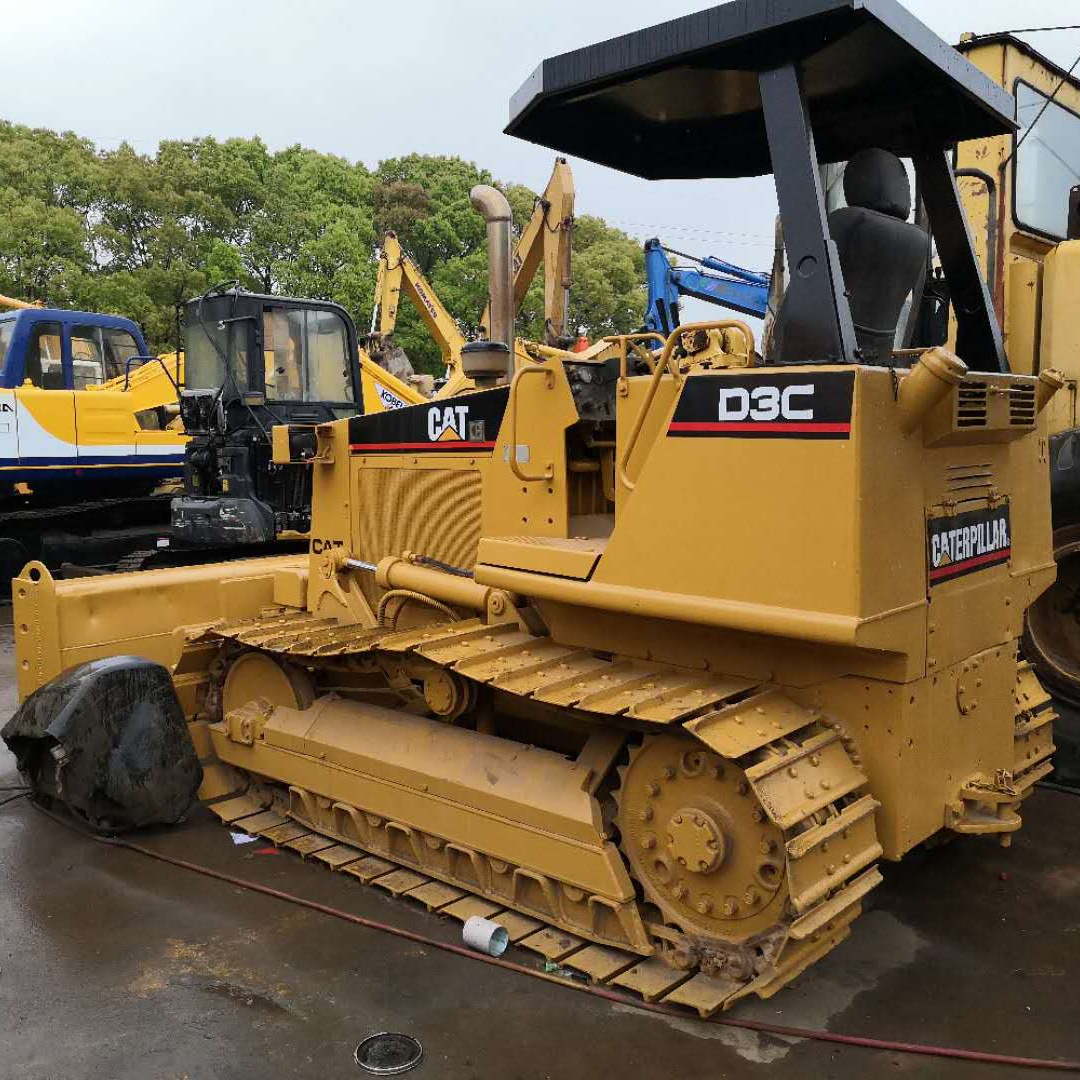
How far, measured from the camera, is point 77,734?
15.8 feet

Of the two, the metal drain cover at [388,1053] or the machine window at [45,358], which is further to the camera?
the machine window at [45,358]

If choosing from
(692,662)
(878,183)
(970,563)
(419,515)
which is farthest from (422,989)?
(878,183)

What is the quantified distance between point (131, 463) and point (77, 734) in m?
8.07

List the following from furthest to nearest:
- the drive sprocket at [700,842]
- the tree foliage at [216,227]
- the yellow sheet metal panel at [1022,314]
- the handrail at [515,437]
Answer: the tree foliage at [216,227]
the yellow sheet metal panel at [1022,314]
the handrail at [515,437]
the drive sprocket at [700,842]

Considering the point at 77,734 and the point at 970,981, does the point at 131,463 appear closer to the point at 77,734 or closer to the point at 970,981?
the point at 77,734

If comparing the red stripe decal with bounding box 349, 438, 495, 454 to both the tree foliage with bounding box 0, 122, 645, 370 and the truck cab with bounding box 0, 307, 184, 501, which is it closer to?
the truck cab with bounding box 0, 307, 184, 501

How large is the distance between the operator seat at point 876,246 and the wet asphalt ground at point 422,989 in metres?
2.16

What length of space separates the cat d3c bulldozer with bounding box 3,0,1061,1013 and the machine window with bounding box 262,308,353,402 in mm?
5764

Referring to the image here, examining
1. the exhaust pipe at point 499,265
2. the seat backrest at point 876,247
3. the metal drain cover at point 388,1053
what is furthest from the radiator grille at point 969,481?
the exhaust pipe at point 499,265

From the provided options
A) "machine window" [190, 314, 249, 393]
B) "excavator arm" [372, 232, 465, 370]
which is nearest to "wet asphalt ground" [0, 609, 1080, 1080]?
"machine window" [190, 314, 249, 393]

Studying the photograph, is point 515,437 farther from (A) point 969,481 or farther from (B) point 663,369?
(A) point 969,481

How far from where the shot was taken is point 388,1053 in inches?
131

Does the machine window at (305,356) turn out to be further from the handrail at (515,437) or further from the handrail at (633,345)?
the handrail at (633,345)

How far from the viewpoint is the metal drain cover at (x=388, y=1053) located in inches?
128
